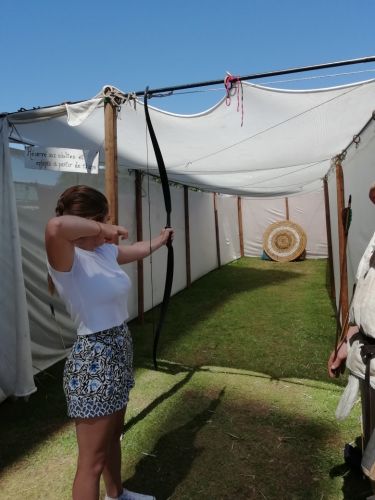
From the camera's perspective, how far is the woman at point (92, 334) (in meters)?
1.08

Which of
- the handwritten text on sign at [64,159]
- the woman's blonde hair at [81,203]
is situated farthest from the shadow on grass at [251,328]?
the woman's blonde hair at [81,203]

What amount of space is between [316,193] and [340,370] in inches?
339

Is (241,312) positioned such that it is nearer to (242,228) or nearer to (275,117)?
(275,117)

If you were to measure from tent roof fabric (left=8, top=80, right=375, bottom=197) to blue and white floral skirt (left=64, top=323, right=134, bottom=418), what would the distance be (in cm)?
132

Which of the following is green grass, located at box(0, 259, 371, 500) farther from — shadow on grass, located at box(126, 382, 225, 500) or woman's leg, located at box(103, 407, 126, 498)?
woman's leg, located at box(103, 407, 126, 498)

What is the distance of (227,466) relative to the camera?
1702 mm

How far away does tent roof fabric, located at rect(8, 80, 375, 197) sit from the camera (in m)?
2.12

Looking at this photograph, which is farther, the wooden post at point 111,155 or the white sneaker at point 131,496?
the wooden post at point 111,155

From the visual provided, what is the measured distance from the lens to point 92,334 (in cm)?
113

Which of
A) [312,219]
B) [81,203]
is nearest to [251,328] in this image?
[81,203]

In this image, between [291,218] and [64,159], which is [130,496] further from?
[291,218]

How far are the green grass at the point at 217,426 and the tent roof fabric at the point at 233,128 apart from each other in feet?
5.43

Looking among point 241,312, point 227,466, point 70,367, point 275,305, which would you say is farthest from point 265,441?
point 275,305

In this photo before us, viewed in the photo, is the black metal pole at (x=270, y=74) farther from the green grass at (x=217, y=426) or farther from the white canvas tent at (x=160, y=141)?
the green grass at (x=217, y=426)
